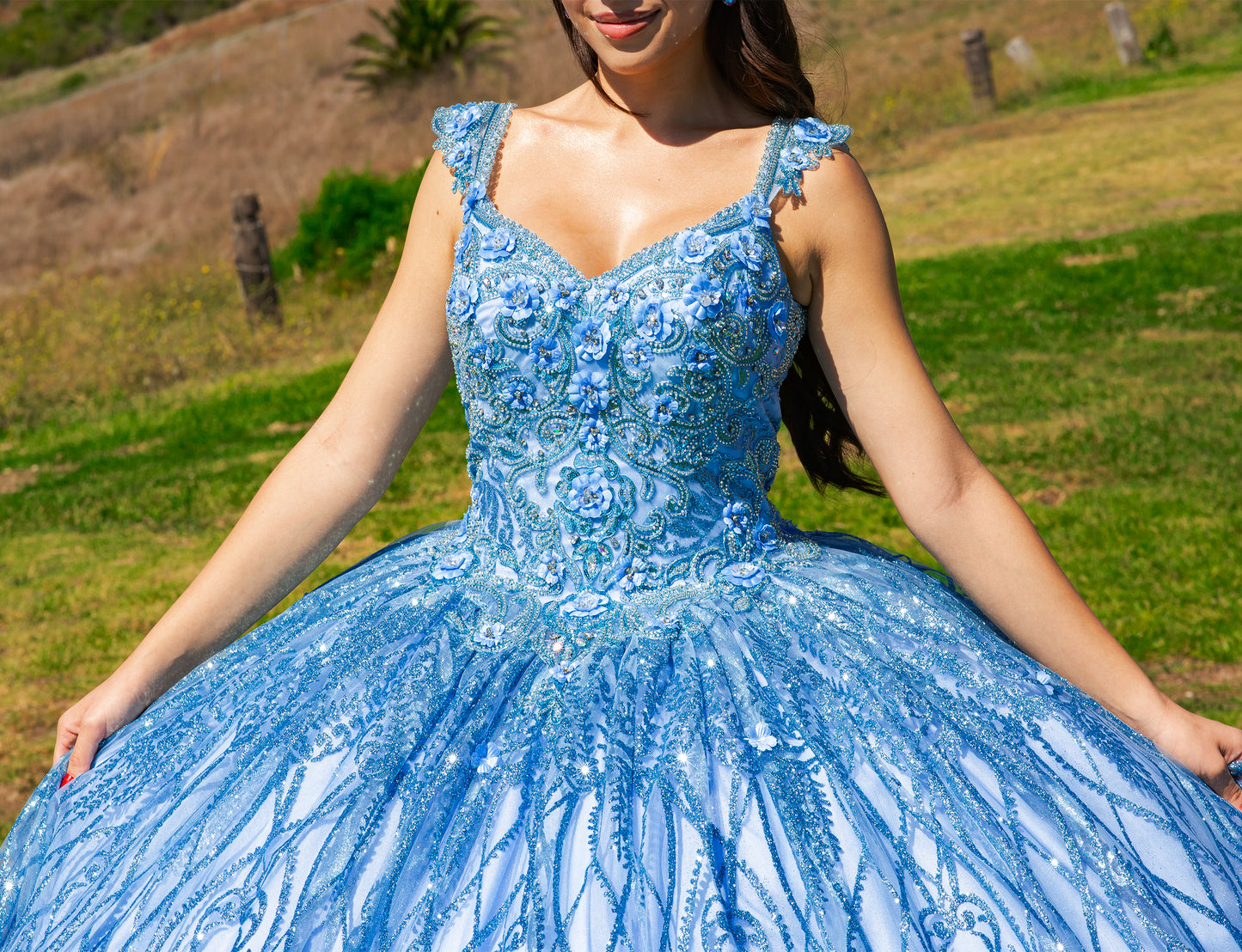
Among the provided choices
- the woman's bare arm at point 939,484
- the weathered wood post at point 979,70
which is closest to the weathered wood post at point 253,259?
the woman's bare arm at point 939,484

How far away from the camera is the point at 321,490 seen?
2.10m

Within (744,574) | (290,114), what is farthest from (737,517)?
(290,114)

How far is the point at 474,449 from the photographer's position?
2.24 meters

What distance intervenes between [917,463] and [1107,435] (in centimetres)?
501

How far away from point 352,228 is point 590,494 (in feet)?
36.9

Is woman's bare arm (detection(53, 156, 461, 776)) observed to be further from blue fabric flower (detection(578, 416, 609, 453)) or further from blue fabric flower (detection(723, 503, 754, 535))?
blue fabric flower (detection(723, 503, 754, 535))

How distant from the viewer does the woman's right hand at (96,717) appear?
198cm

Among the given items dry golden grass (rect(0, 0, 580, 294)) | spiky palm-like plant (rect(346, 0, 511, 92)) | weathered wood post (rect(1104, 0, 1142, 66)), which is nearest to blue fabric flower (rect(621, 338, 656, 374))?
dry golden grass (rect(0, 0, 580, 294))

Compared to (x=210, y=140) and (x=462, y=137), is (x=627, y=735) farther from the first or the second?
(x=210, y=140)

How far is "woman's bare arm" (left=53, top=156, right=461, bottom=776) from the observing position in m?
2.04

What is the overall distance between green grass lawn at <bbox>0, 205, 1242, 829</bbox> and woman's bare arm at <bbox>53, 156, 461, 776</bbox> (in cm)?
231

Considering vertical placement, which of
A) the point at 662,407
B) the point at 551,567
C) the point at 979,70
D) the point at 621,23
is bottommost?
the point at 979,70

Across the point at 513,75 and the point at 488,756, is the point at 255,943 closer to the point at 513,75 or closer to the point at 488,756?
the point at 488,756

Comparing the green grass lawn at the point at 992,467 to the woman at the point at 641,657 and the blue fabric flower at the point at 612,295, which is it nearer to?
the woman at the point at 641,657
